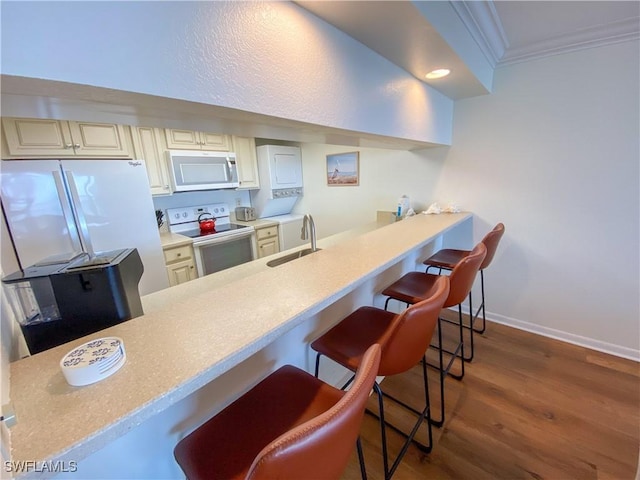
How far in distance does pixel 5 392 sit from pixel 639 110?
3222 millimetres

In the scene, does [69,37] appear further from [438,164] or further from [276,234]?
[276,234]

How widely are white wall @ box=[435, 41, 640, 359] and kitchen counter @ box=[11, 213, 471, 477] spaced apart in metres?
1.80

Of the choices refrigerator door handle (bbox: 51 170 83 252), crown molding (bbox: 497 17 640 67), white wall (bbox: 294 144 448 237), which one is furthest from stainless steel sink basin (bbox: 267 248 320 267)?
crown molding (bbox: 497 17 640 67)

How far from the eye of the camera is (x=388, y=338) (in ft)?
3.03

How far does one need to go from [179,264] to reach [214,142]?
1.48 m

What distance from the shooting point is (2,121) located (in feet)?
6.06

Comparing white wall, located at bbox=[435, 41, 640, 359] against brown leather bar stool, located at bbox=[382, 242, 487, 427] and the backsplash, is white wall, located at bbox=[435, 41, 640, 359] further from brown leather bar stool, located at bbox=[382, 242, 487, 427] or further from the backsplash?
the backsplash

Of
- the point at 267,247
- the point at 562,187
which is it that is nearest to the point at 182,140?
the point at 267,247

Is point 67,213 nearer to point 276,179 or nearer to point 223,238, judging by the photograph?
point 223,238

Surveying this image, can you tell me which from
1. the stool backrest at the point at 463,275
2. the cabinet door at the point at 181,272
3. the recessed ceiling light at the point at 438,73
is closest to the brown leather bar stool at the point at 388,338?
the stool backrest at the point at 463,275

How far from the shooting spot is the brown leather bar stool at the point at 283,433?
1.59ft

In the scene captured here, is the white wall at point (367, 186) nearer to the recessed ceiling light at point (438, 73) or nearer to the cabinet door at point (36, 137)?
the recessed ceiling light at point (438, 73)

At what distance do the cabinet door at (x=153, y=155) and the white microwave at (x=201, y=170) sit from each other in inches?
3.0

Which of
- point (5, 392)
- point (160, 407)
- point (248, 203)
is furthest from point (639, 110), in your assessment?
point (248, 203)
